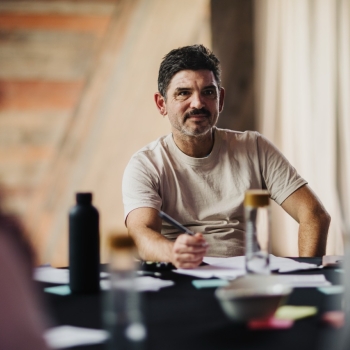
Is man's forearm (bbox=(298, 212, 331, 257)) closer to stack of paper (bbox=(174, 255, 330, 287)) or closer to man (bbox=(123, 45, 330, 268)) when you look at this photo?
man (bbox=(123, 45, 330, 268))

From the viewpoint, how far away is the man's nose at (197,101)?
2086 millimetres

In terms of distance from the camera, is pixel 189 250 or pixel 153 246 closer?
pixel 189 250

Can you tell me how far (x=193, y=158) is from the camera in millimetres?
2102

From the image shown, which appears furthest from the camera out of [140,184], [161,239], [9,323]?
[140,184]

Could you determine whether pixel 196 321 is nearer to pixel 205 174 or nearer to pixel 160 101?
pixel 205 174

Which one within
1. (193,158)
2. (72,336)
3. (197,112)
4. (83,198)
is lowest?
(72,336)

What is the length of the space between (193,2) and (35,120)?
1.40m

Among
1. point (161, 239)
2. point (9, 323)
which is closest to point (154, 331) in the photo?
point (9, 323)

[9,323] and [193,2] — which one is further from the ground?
[193,2]

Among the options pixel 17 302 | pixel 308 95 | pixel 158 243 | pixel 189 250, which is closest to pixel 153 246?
pixel 158 243

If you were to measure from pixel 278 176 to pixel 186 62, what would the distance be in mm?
569

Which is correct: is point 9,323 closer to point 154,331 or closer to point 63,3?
point 154,331

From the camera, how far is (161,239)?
1664 mm

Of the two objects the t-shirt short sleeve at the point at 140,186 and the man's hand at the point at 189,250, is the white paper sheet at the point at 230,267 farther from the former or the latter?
the t-shirt short sleeve at the point at 140,186
